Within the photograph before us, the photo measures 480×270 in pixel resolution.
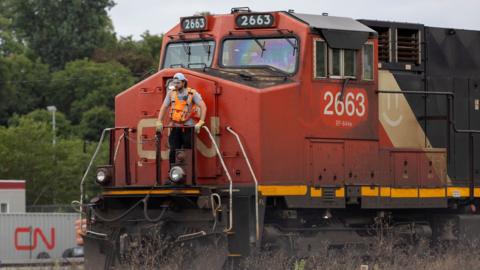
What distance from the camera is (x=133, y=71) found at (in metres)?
90.6

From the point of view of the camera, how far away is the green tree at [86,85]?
3204 inches

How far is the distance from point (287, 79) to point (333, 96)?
3.08 feet

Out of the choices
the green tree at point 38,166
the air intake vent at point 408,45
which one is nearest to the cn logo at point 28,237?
the green tree at point 38,166

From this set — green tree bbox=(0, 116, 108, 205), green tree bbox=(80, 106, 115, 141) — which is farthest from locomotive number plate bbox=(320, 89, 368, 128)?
green tree bbox=(80, 106, 115, 141)

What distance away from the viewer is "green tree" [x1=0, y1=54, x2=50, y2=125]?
8044 cm

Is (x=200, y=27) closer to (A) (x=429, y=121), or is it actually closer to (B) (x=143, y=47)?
(A) (x=429, y=121)

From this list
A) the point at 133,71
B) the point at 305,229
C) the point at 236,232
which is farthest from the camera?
the point at 133,71

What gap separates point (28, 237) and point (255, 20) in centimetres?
2721

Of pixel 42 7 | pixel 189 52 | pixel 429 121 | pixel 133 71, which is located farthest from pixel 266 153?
pixel 42 7

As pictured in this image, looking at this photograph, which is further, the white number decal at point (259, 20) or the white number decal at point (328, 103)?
the white number decal at point (259, 20)

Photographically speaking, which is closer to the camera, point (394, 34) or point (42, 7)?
point (394, 34)

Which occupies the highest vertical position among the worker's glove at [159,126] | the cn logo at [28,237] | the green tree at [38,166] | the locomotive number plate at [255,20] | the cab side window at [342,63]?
the locomotive number plate at [255,20]

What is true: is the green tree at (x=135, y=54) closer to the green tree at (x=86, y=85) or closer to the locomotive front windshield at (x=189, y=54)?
the green tree at (x=86, y=85)

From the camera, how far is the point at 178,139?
1652 cm
